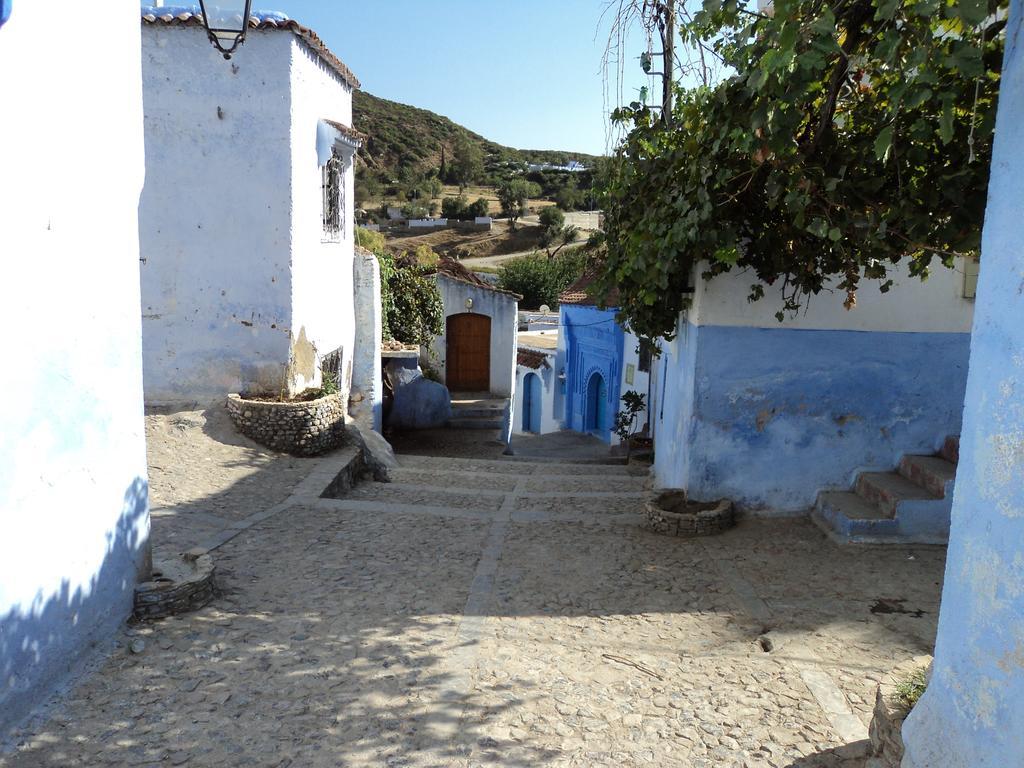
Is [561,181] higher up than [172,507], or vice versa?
[561,181]

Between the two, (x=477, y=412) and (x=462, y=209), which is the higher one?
Answer: (x=462, y=209)

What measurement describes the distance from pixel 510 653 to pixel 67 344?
10.3 feet

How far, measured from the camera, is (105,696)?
419 cm

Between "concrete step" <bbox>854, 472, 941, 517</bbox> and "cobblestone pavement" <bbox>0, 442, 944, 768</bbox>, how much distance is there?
43cm

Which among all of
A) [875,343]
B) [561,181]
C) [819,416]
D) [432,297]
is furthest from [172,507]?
[561,181]

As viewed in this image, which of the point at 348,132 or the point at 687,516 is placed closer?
the point at 687,516

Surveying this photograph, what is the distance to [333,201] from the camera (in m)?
12.8

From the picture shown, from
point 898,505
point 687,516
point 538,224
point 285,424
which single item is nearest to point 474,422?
point 285,424

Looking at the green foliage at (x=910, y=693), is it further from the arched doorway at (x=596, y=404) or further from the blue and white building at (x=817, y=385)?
the arched doorway at (x=596, y=404)

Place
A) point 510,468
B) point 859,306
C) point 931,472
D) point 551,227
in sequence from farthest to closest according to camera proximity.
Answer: point 551,227, point 510,468, point 859,306, point 931,472

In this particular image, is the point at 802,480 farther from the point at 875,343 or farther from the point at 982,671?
the point at 982,671

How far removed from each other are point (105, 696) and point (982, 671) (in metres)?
4.10

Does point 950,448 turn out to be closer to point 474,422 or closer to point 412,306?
point 474,422

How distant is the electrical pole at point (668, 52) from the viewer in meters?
6.02
